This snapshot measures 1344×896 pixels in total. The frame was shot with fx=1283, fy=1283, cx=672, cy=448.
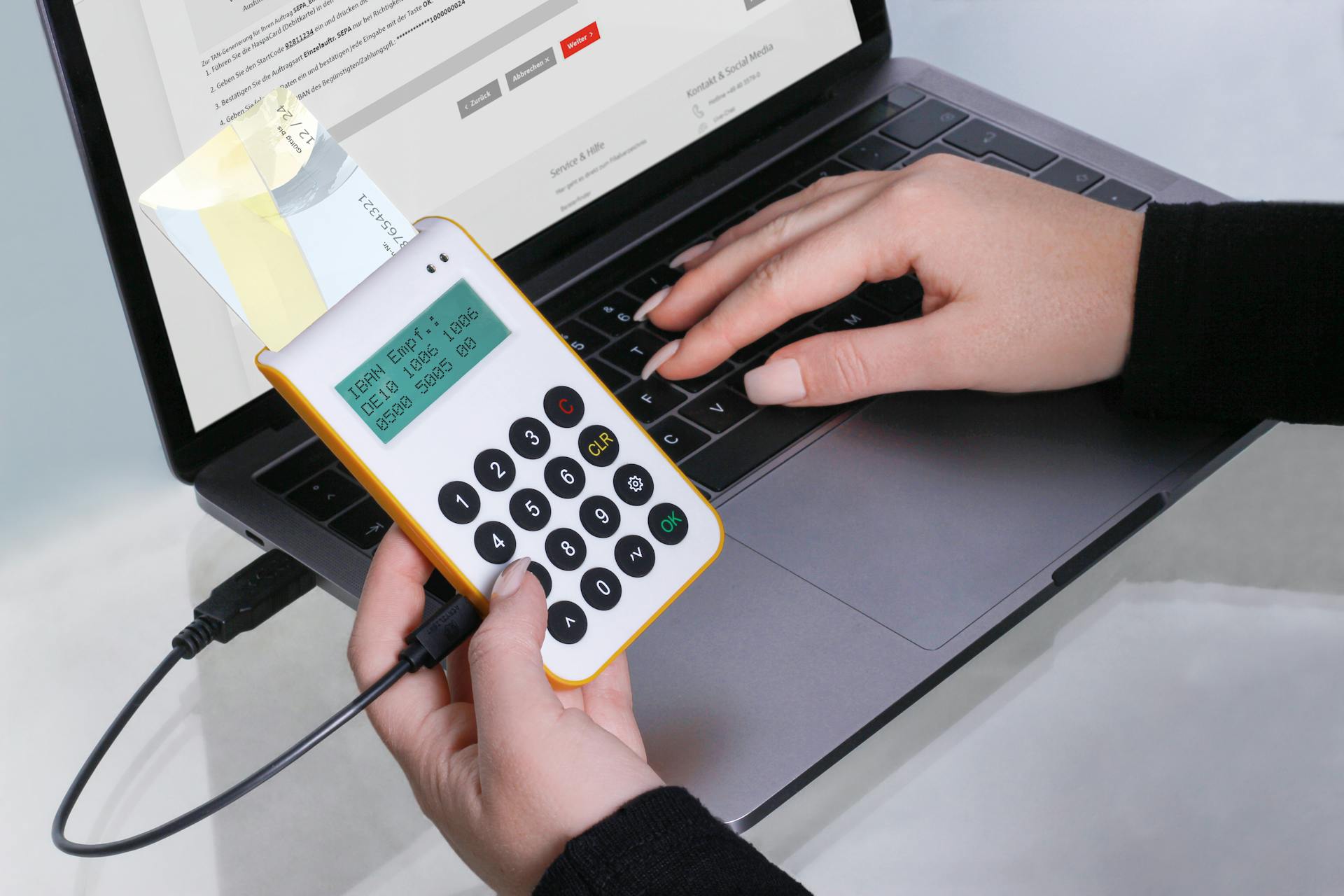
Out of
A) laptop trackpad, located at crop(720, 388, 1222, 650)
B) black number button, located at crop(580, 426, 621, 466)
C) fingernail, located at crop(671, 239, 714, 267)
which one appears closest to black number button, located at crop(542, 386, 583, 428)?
black number button, located at crop(580, 426, 621, 466)

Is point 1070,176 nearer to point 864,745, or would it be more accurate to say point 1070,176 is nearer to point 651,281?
point 651,281

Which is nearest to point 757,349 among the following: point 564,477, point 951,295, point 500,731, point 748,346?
point 748,346

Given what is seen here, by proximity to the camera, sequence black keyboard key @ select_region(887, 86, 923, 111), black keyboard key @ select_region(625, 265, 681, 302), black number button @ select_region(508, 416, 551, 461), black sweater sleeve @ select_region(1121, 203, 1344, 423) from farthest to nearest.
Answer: black keyboard key @ select_region(887, 86, 923, 111) < black keyboard key @ select_region(625, 265, 681, 302) < black sweater sleeve @ select_region(1121, 203, 1344, 423) < black number button @ select_region(508, 416, 551, 461)

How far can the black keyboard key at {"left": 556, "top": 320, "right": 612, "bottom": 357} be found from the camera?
27.7 inches

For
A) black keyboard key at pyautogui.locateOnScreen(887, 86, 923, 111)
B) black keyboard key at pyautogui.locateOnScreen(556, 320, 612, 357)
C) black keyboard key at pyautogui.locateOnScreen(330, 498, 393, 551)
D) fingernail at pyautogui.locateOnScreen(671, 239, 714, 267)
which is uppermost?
black keyboard key at pyautogui.locateOnScreen(887, 86, 923, 111)

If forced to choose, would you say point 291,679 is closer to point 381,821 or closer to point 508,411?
point 381,821

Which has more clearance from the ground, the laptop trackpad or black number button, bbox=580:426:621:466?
black number button, bbox=580:426:621:466

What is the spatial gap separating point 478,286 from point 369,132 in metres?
0.16

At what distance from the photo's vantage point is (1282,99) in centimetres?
93

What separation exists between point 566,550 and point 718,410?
0.59ft

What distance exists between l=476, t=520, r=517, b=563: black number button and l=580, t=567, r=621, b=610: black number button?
0.11ft

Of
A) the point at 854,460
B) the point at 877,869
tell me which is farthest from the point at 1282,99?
the point at 877,869

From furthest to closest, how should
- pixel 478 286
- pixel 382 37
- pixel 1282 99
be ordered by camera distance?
pixel 1282 99 < pixel 382 37 < pixel 478 286

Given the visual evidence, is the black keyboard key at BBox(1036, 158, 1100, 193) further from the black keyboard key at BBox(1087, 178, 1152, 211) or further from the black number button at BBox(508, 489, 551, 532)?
the black number button at BBox(508, 489, 551, 532)
